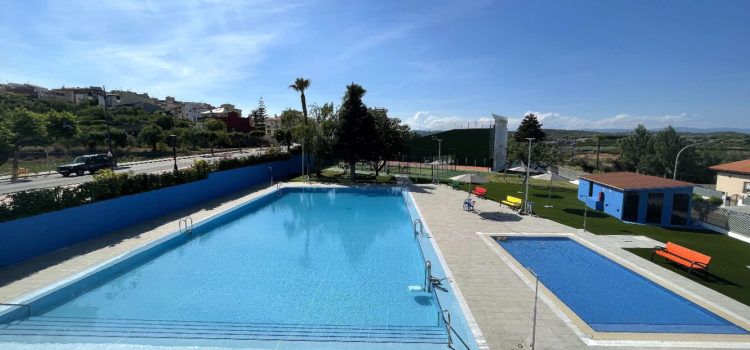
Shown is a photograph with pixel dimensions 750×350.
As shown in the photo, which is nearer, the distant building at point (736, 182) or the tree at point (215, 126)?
the distant building at point (736, 182)

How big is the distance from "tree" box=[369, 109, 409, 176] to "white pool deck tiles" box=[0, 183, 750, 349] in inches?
436

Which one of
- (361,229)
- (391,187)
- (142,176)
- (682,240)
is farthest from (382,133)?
(682,240)

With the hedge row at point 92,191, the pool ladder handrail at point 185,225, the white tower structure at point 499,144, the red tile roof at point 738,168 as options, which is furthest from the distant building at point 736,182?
the hedge row at point 92,191

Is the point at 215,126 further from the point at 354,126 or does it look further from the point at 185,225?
the point at 185,225

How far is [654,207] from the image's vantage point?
1720cm

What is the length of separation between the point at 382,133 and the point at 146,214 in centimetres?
1809

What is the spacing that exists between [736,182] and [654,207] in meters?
10.3

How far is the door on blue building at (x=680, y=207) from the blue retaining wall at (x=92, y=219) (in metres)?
25.2

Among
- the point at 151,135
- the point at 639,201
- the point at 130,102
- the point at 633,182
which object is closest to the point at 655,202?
the point at 639,201

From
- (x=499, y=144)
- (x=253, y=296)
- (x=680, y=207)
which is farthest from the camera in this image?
(x=499, y=144)

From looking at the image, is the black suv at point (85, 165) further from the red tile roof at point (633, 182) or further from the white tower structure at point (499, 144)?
the white tower structure at point (499, 144)

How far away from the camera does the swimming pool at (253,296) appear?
7.80 meters

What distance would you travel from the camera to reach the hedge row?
37.1 ft

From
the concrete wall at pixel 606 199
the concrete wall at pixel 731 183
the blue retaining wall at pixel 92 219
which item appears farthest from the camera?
the concrete wall at pixel 731 183
